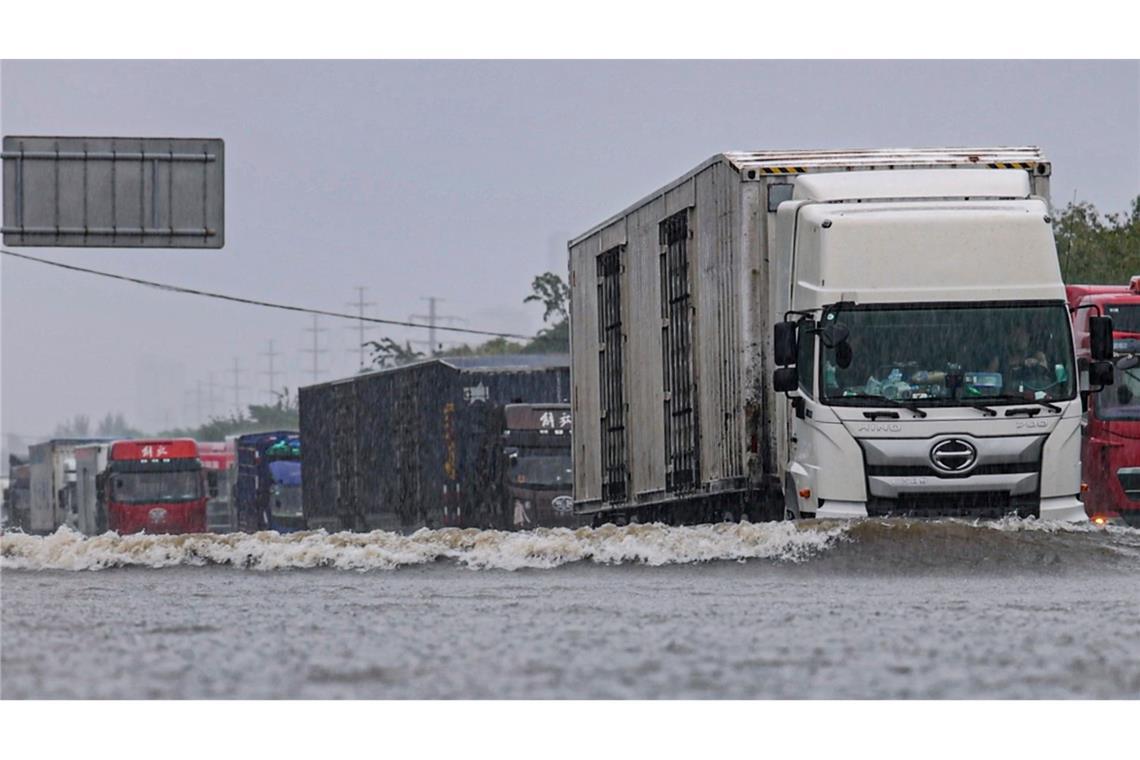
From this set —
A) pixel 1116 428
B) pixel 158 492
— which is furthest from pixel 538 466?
pixel 158 492

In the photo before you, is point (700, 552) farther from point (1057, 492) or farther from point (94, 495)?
point (94, 495)

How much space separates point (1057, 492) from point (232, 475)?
4554 cm

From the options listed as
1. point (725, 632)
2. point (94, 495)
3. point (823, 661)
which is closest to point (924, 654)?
point (823, 661)

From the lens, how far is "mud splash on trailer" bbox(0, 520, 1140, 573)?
17781 millimetres

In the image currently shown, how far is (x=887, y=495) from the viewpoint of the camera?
58.4ft

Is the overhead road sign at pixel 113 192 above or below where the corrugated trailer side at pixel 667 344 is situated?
above

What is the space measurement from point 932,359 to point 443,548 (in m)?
5.43

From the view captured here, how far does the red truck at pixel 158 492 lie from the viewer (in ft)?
177

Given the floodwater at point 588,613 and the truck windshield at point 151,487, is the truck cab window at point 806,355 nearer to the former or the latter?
the floodwater at point 588,613

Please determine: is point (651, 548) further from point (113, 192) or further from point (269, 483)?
point (269, 483)

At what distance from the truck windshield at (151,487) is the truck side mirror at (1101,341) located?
126 feet

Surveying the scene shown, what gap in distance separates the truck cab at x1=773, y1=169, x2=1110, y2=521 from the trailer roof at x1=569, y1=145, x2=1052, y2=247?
88 centimetres

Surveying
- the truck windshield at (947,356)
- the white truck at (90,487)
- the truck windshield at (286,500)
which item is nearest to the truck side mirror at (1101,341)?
the truck windshield at (947,356)

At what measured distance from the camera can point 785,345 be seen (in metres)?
17.8
